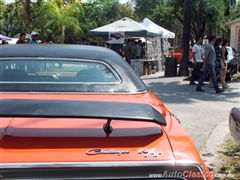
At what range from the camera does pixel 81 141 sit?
2.27 meters

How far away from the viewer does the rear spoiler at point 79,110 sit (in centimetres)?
229

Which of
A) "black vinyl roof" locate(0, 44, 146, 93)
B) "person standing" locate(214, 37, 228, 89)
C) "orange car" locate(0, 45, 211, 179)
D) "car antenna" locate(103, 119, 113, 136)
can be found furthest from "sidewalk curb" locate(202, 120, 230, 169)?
"person standing" locate(214, 37, 228, 89)

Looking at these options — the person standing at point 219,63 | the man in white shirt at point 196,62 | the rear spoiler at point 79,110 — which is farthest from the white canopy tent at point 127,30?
the rear spoiler at point 79,110

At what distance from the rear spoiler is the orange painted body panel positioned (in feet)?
0.31

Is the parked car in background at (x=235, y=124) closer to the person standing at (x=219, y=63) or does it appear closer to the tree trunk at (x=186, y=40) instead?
the person standing at (x=219, y=63)

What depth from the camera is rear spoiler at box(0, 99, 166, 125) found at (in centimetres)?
229

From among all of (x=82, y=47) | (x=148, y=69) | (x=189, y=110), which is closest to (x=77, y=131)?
(x=82, y=47)

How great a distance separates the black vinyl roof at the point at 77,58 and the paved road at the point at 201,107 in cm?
294

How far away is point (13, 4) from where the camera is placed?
33938 mm

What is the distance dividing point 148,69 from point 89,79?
18841mm

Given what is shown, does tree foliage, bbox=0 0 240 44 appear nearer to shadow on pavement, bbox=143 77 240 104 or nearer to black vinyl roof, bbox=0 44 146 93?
shadow on pavement, bbox=143 77 240 104

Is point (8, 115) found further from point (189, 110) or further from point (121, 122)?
point (189, 110)

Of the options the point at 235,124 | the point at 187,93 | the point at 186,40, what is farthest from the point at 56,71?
the point at 186,40

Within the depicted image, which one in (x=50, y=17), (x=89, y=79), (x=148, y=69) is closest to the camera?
(x=89, y=79)
